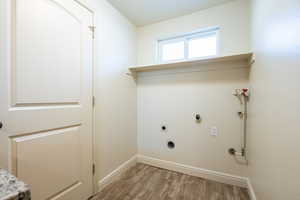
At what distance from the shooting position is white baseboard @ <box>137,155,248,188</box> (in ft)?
5.67

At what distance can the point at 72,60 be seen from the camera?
4.40ft

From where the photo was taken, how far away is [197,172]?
1.96m

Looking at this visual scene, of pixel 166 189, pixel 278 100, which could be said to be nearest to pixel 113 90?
pixel 166 189

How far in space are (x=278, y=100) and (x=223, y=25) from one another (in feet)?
4.63

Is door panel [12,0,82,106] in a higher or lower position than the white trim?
higher

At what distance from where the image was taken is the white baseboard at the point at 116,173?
168 centimetres

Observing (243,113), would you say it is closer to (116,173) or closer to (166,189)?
(166,189)

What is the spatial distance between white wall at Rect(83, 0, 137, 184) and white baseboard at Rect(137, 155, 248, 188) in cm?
33

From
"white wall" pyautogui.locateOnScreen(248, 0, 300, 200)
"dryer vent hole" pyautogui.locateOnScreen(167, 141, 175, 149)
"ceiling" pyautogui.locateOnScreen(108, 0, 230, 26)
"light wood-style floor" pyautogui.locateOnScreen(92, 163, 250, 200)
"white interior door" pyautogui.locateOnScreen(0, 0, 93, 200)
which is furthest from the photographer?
"dryer vent hole" pyautogui.locateOnScreen(167, 141, 175, 149)

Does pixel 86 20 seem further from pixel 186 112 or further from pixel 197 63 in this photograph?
pixel 186 112

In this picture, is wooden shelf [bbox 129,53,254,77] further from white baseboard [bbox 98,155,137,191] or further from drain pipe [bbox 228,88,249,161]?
white baseboard [bbox 98,155,137,191]

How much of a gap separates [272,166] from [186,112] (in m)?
1.19

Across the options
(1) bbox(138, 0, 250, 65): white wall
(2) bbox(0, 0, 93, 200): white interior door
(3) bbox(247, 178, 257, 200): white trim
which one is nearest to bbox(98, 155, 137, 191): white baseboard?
(2) bbox(0, 0, 93, 200): white interior door

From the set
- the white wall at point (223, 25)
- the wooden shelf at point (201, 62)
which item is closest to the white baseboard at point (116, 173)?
the wooden shelf at point (201, 62)
